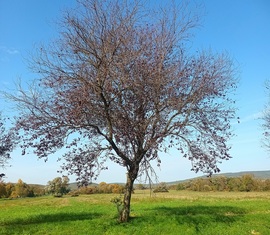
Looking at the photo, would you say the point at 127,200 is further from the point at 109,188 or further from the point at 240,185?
the point at 109,188

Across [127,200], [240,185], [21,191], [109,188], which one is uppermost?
[109,188]

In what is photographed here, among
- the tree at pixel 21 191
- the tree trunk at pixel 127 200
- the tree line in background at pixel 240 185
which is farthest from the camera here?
the tree at pixel 21 191

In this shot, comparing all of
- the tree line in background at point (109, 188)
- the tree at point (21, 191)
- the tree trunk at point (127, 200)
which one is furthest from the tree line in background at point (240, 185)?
the tree trunk at point (127, 200)

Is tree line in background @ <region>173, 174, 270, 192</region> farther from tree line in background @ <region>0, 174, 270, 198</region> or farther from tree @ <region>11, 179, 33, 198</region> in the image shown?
tree @ <region>11, 179, 33, 198</region>

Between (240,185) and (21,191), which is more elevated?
(21,191)

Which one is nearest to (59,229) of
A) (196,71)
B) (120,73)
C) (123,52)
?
(120,73)

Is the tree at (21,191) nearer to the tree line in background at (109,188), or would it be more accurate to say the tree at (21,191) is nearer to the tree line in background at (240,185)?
the tree line in background at (109,188)

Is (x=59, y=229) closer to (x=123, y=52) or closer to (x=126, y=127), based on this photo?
(x=126, y=127)

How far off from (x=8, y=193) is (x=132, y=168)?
244 ft

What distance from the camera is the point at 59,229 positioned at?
17234mm

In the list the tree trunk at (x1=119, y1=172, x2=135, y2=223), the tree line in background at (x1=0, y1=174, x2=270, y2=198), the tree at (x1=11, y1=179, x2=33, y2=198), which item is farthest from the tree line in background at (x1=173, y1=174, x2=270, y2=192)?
the tree trunk at (x1=119, y1=172, x2=135, y2=223)

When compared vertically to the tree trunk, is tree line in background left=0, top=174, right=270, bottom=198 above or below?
above

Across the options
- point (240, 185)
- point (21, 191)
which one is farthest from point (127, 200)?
point (21, 191)

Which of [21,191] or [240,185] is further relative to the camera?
[21,191]
